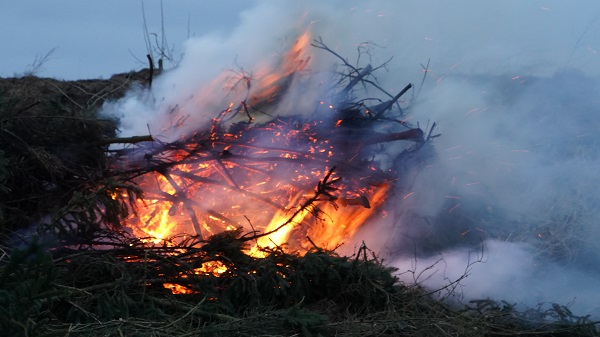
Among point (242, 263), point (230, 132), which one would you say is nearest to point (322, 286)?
point (242, 263)

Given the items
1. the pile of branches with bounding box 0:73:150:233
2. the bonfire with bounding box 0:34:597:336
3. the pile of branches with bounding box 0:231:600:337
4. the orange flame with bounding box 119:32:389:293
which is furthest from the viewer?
the orange flame with bounding box 119:32:389:293

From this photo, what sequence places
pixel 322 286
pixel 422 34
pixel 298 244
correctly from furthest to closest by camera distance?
pixel 422 34
pixel 298 244
pixel 322 286

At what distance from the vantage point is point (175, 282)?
5.50 metres

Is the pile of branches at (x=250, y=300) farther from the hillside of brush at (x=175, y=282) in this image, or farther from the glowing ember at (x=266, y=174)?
the glowing ember at (x=266, y=174)

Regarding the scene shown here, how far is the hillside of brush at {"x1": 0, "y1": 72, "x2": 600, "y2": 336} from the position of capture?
4863 millimetres

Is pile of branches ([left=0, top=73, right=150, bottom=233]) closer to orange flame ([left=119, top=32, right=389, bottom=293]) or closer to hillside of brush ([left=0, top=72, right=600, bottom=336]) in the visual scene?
hillside of brush ([left=0, top=72, right=600, bottom=336])

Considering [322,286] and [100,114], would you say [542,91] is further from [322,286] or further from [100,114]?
[100,114]

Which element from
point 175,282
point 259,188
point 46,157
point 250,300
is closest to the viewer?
point 250,300

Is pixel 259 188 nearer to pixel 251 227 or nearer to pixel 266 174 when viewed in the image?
pixel 266 174

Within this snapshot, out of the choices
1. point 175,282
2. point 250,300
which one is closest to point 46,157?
point 175,282

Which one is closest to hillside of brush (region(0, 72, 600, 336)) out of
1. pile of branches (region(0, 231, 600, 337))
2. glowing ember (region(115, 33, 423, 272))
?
pile of branches (region(0, 231, 600, 337))

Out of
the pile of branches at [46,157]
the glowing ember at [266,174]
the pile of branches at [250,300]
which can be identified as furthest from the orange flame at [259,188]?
the pile of branches at [250,300]

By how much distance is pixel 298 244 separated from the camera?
6.68 meters

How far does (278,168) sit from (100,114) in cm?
191
